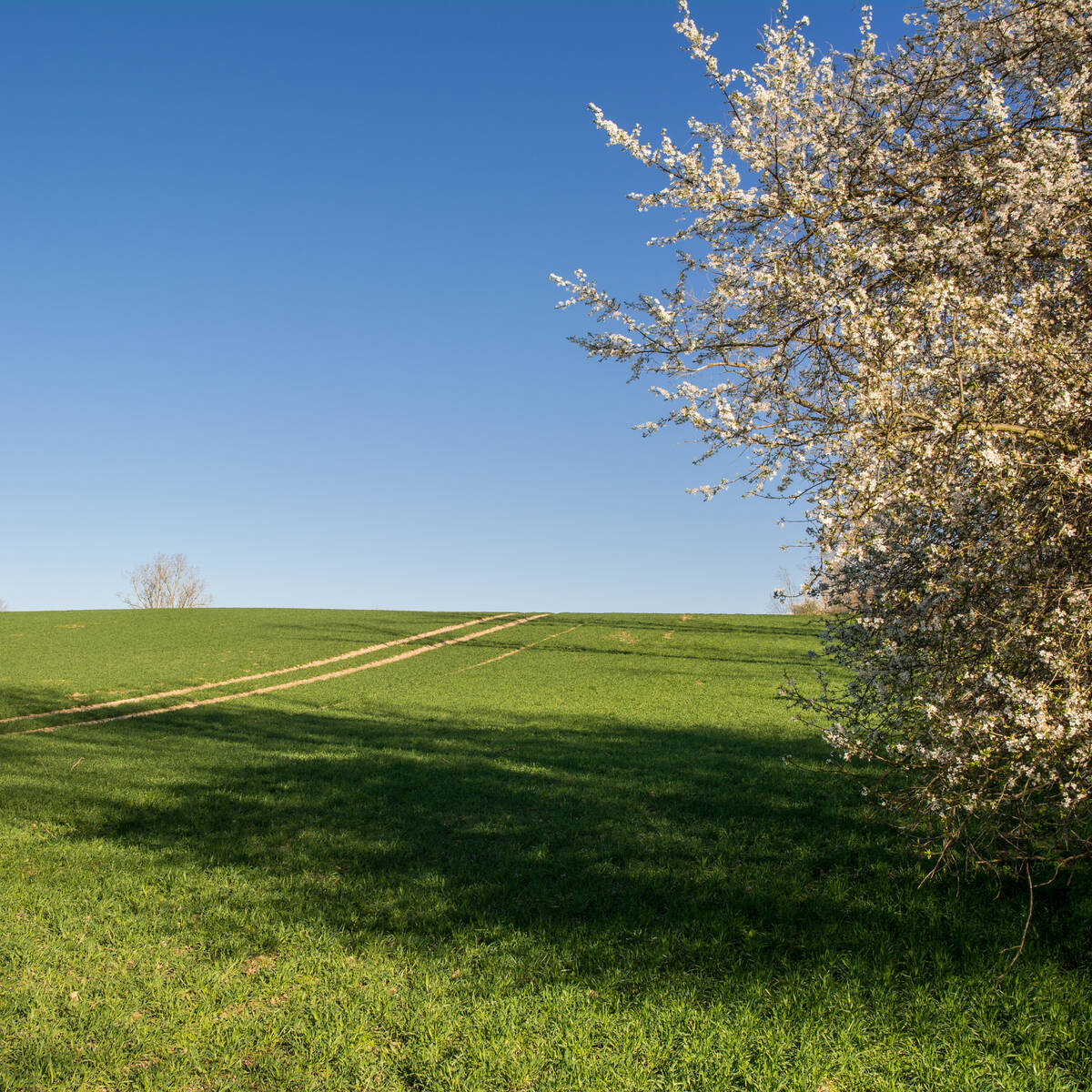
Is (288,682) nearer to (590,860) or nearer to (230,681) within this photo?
(230,681)

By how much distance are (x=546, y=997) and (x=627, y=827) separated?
4.82 m

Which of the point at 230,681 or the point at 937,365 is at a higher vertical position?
the point at 937,365

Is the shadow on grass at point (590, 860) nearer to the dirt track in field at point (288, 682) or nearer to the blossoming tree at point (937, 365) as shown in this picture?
the blossoming tree at point (937, 365)

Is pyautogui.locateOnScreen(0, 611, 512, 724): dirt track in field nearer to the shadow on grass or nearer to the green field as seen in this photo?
the green field

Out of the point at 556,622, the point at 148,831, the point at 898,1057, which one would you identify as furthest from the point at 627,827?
the point at 556,622

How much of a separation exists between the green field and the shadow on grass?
44mm

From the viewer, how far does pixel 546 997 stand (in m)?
6.24

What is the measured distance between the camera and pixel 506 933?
750 centimetres

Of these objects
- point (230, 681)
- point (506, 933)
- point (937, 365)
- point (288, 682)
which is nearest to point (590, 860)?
point (506, 933)

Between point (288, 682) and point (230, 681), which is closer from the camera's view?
point (230, 681)

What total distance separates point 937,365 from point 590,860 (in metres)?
6.85

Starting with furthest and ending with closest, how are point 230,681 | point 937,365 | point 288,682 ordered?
point 288,682 < point 230,681 < point 937,365

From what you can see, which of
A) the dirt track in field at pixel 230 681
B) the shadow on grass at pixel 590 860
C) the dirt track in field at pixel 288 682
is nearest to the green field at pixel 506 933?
the shadow on grass at pixel 590 860

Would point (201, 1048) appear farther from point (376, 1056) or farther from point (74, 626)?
point (74, 626)
